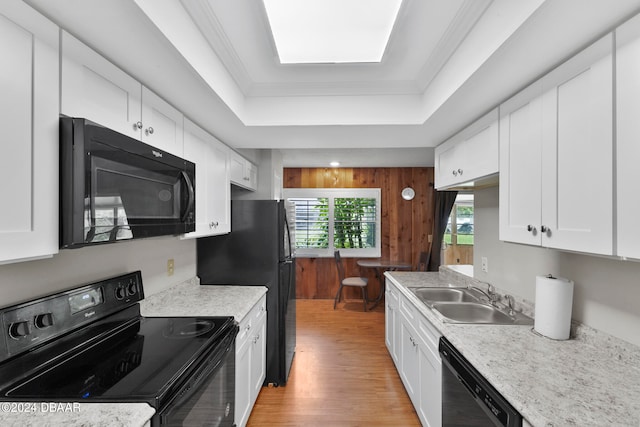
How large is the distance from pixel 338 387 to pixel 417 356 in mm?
859

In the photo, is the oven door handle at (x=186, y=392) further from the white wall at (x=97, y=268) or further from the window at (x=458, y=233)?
the window at (x=458, y=233)

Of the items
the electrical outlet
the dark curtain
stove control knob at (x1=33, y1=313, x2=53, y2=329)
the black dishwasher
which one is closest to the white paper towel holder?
the black dishwasher

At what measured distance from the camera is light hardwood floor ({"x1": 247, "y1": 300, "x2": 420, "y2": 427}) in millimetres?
2068

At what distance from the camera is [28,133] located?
31.6 inches

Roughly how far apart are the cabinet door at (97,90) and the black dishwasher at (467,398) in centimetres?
176

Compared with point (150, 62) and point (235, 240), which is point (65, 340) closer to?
point (150, 62)

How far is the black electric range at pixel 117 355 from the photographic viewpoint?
36.6 inches

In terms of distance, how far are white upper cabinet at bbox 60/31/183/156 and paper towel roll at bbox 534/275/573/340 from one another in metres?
2.05

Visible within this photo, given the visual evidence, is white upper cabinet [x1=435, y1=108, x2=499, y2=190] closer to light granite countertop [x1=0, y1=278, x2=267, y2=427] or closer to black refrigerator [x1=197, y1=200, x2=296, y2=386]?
black refrigerator [x1=197, y1=200, x2=296, y2=386]

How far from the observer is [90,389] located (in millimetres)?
921

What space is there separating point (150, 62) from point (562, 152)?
1726 millimetres

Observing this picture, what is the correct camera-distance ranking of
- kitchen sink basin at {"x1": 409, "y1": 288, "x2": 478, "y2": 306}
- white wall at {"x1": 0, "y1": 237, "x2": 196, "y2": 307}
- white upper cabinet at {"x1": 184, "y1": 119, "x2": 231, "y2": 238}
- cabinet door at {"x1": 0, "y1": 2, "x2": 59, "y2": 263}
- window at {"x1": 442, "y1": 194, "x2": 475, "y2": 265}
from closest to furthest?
cabinet door at {"x1": 0, "y1": 2, "x2": 59, "y2": 263} → white wall at {"x1": 0, "y1": 237, "x2": 196, "y2": 307} → white upper cabinet at {"x1": 184, "y1": 119, "x2": 231, "y2": 238} → kitchen sink basin at {"x1": 409, "y1": 288, "x2": 478, "y2": 306} → window at {"x1": 442, "y1": 194, "x2": 475, "y2": 265}

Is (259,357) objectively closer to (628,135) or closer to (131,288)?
(131,288)

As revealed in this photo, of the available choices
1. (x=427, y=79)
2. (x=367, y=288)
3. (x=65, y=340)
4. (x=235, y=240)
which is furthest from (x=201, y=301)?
(x=367, y=288)
